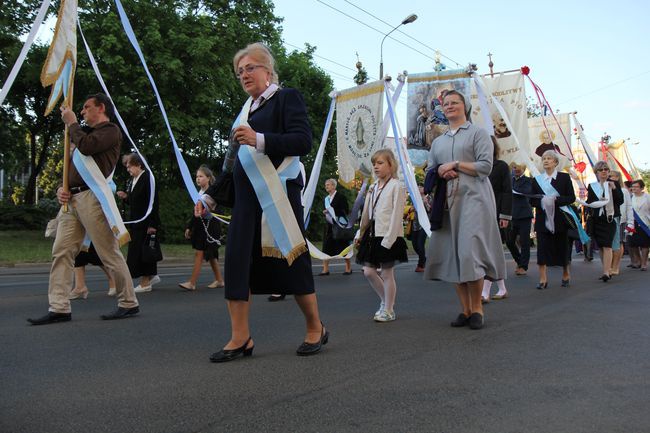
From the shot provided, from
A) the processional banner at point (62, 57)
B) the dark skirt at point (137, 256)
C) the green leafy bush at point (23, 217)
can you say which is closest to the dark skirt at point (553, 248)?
the dark skirt at point (137, 256)

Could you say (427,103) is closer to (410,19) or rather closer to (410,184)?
(410,184)

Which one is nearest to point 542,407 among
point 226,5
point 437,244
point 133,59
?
point 437,244

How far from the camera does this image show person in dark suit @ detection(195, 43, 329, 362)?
152 inches

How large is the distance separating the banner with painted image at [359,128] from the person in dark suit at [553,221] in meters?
2.54

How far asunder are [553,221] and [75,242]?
6.26 m

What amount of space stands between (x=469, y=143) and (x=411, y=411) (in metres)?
2.99

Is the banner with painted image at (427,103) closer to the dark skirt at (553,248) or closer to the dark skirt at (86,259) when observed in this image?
the dark skirt at (553,248)

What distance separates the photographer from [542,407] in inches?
116

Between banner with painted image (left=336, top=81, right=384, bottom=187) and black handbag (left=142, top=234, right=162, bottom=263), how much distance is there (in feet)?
11.4

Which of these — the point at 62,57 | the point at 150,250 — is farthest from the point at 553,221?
the point at 62,57

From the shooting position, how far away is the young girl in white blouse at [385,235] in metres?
5.64

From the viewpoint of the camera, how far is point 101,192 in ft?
17.6

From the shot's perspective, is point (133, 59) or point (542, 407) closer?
point (542, 407)

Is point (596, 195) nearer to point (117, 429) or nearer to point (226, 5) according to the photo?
point (117, 429)
